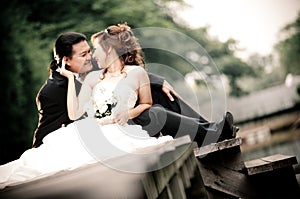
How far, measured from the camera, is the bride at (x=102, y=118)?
72.4 inches

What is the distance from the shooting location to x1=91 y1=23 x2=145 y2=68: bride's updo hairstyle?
2295 mm

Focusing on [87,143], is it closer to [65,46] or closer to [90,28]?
[65,46]

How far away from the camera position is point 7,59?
4.16m

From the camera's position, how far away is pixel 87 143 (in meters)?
1.93

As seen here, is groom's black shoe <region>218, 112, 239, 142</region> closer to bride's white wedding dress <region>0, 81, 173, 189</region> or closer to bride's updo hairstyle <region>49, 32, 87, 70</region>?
bride's white wedding dress <region>0, 81, 173, 189</region>

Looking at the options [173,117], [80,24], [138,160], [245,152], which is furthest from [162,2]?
[245,152]

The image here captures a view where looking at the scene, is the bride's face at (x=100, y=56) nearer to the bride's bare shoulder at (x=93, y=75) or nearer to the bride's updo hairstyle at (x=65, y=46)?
the bride's bare shoulder at (x=93, y=75)

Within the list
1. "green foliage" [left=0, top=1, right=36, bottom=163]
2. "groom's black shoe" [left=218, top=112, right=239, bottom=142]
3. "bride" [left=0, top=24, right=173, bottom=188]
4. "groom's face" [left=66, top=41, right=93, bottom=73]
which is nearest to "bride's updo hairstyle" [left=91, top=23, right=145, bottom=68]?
"bride" [left=0, top=24, right=173, bottom=188]

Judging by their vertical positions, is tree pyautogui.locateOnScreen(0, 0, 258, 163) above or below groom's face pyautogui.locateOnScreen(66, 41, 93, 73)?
above

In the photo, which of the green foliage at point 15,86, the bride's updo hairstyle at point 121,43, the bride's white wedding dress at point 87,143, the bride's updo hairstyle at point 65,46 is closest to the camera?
the bride's white wedding dress at point 87,143

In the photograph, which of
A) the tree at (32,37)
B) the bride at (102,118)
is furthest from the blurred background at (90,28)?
the bride at (102,118)

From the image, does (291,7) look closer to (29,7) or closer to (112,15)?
(112,15)

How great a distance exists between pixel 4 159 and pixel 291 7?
480 cm

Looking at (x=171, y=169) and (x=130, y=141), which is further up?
(x=130, y=141)
